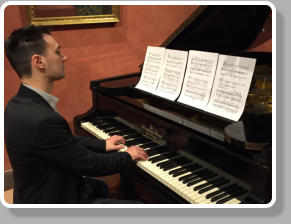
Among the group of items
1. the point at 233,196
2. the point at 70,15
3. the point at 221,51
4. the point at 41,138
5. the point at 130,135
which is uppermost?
the point at 70,15

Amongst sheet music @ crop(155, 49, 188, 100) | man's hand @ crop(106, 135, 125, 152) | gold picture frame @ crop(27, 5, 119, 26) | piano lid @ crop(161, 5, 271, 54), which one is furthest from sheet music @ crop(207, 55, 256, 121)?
gold picture frame @ crop(27, 5, 119, 26)

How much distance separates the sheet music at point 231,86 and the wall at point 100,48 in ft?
6.20

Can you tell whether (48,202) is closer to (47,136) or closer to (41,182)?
(41,182)

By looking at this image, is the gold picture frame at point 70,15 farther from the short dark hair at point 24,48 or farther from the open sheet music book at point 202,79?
the short dark hair at point 24,48

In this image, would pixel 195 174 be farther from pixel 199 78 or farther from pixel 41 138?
pixel 41 138

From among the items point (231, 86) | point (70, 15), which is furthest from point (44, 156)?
point (70, 15)

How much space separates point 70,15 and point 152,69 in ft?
4.29

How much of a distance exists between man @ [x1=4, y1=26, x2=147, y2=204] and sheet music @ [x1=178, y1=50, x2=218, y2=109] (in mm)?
601

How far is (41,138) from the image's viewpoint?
50.1 inches

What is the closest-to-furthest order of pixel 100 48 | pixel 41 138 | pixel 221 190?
1. pixel 41 138
2. pixel 221 190
3. pixel 100 48

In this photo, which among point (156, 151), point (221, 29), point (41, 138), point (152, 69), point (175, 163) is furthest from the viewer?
point (221, 29)

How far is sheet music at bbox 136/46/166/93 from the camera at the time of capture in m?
2.00

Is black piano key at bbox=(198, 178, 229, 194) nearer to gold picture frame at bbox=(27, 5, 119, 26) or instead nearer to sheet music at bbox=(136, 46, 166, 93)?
sheet music at bbox=(136, 46, 166, 93)

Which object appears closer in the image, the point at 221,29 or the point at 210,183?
the point at 210,183
